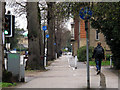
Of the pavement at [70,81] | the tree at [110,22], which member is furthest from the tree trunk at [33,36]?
the tree at [110,22]

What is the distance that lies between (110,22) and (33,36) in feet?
18.8

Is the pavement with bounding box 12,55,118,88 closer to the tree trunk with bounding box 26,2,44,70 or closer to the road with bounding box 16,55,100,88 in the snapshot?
the road with bounding box 16,55,100,88

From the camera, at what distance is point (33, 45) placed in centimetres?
2002

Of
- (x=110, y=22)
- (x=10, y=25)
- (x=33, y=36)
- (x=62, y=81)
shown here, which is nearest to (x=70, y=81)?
(x=62, y=81)

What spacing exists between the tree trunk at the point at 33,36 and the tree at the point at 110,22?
4.09 meters

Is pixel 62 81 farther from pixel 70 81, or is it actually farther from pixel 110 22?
pixel 110 22

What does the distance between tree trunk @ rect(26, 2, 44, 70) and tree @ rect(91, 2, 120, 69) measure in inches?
161

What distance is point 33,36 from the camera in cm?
1991

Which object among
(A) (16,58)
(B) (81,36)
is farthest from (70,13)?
(B) (81,36)

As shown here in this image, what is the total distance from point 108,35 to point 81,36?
90.9 ft

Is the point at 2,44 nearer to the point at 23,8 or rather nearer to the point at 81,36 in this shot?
the point at 23,8

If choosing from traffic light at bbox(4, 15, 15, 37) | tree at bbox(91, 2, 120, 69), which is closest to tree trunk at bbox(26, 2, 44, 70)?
tree at bbox(91, 2, 120, 69)

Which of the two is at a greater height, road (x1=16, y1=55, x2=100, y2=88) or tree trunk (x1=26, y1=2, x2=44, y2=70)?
tree trunk (x1=26, y1=2, x2=44, y2=70)

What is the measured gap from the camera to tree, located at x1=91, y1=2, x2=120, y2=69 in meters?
15.4
